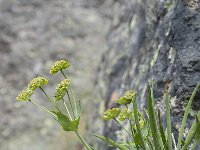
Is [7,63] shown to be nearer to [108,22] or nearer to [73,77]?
[73,77]

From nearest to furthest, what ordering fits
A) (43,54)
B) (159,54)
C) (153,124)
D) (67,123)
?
(153,124) < (67,123) < (159,54) < (43,54)

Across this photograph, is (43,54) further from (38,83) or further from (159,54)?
(38,83)

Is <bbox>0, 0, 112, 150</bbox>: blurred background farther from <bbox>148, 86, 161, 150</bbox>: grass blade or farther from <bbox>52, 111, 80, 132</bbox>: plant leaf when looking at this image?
<bbox>148, 86, 161, 150</bbox>: grass blade

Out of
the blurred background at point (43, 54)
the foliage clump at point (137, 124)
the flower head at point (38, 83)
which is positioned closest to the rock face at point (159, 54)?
the foliage clump at point (137, 124)

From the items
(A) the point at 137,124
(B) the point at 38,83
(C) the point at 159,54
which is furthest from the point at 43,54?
(A) the point at 137,124

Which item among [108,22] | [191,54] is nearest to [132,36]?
[191,54]

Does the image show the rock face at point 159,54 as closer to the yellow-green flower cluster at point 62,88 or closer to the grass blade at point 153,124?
the grass blade at point 153,124
